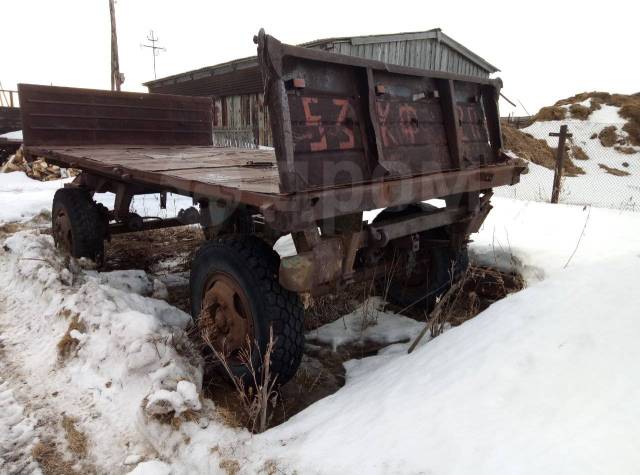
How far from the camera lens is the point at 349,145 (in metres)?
2.48

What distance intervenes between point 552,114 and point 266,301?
22.7m

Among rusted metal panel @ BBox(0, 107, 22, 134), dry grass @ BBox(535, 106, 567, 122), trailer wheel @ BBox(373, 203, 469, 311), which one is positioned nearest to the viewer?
trailer wheel @ BBox(373, 203, 469, 311)

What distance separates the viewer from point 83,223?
465 centimetres

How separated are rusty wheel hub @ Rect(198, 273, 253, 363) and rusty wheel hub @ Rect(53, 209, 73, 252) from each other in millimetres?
2845

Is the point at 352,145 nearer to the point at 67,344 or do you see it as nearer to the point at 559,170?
the point at 67,344

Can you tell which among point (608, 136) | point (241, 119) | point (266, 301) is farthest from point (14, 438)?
point (608, 136)

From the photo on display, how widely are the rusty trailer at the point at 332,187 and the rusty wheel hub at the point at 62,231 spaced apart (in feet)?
3.39

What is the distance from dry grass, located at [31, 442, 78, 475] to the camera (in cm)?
213

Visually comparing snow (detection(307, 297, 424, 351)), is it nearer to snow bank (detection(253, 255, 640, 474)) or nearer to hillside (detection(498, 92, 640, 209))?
snow bank (detection(253, 255, 640, 474))

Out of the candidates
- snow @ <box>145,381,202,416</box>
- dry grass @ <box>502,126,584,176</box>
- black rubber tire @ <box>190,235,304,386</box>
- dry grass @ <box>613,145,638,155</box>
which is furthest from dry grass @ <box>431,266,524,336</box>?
dry grass @ <box>613,145,638,155</box>

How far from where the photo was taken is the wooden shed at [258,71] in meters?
13.5

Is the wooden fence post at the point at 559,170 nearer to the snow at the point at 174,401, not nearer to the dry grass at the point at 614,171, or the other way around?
the snow at the point at 174,401

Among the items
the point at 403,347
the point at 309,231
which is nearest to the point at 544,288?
the point at 403,347

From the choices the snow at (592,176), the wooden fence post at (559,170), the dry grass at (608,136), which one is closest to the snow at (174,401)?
the wooden fence post at (559,170)
